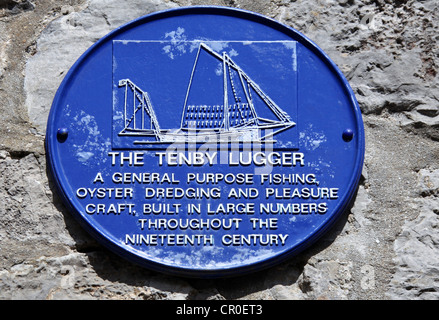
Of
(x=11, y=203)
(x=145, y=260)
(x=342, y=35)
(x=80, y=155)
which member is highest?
(x=342, y=35)

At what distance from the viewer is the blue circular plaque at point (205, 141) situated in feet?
6.53

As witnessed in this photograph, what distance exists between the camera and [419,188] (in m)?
2.08

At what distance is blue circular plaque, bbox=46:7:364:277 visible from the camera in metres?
1.99

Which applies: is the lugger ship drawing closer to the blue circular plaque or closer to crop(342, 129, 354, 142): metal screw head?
the blue circular plaque

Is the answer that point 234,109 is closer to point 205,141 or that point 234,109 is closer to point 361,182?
point 205,141

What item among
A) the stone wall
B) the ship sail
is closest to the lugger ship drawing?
the ship sail

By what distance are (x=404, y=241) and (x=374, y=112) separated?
41 centimetres

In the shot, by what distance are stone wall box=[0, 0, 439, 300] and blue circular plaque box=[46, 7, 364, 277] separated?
0.22ft

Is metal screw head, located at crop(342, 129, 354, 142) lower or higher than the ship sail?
lower

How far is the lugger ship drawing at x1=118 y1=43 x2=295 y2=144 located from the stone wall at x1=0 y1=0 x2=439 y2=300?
0.27 meters

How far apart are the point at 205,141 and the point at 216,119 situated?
0.07 metres

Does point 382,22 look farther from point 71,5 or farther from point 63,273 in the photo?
point 63,273

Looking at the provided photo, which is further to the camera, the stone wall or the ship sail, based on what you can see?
the ship sail

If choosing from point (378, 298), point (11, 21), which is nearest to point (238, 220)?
point (378, 298)
